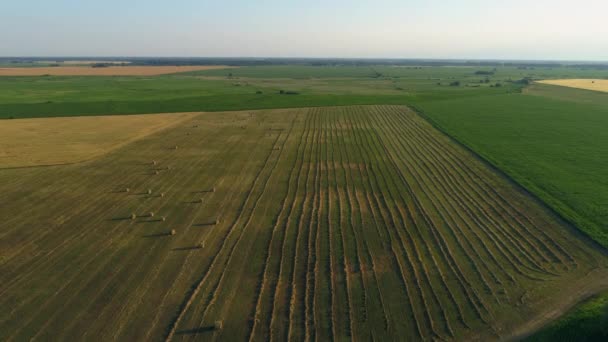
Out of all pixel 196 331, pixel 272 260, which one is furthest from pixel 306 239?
pixel 196 331

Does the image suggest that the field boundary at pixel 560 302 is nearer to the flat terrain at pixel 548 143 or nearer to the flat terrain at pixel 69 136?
the flat terrain at pixel 548 143

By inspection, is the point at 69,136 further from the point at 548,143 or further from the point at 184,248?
the point at 548,143

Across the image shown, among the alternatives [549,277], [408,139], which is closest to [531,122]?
[408,139]

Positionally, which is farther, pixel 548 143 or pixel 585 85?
pixel 585 85

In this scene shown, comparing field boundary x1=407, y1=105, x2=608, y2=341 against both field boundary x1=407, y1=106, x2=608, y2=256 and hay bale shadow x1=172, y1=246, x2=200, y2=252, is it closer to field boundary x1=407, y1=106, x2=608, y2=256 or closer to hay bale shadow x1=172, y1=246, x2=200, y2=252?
field boundary x1=407, y1=106, x2=608, y2=256

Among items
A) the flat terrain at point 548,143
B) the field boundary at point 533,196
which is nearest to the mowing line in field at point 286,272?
the field boundary at point 533,196

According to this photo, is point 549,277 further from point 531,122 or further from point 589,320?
point 531,122

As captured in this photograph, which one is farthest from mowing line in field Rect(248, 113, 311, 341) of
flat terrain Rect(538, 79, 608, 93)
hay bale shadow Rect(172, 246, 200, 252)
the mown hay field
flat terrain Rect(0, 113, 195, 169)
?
flat terrain Rect(538, 79, 608, 93)

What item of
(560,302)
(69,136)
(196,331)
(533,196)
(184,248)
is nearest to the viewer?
(196,331)
